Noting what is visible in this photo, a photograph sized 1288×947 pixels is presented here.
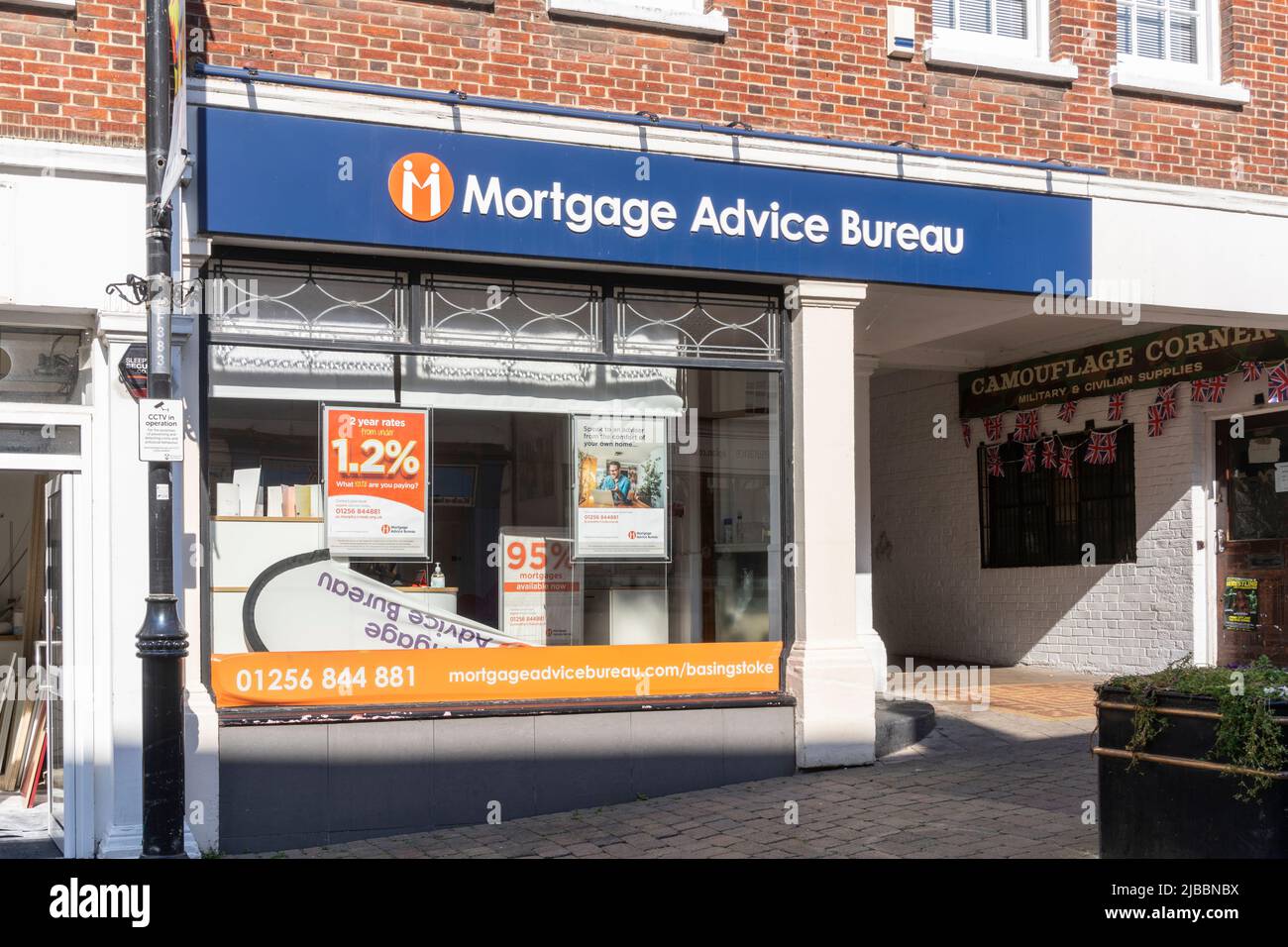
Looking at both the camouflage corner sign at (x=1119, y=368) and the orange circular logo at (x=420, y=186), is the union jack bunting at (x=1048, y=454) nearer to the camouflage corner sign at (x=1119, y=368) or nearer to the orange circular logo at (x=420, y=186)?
the camouflage corner sign at (x=1119, y=368)

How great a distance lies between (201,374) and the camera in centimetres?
780

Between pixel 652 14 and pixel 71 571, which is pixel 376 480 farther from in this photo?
pixel 652 14

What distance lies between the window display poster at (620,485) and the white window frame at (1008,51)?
10.9 ft

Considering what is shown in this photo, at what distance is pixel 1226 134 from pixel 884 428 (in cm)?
583

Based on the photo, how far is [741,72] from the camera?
8984 mm

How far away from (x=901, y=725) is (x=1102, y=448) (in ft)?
15.7

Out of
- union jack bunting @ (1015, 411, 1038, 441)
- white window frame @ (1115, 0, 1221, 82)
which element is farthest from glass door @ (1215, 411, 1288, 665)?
white window frame @ (1115, 0, 1221, 82)

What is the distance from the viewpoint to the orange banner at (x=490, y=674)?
783 centimetres

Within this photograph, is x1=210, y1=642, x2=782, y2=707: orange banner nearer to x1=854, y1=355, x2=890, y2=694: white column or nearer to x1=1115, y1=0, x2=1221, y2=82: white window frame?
x1=854, y1=355, x2=890, y2=694: white column

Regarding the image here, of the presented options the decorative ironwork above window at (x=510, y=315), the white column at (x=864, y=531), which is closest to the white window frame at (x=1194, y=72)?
the white column at (x=864, y=531)

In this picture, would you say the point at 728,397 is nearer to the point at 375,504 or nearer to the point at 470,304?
the point at 470,304

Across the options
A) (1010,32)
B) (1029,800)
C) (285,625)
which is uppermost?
(1010,32)

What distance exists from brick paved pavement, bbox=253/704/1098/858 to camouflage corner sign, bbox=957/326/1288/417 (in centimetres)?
412

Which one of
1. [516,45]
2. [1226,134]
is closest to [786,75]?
[516,45]
